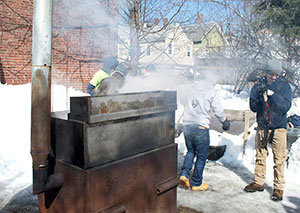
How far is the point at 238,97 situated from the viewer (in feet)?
50.7

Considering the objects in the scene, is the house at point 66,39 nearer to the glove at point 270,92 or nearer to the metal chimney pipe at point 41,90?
the metal chimney pipe at point 41,90

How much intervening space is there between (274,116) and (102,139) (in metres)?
2.81

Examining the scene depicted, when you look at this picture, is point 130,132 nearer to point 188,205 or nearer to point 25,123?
point 188,205

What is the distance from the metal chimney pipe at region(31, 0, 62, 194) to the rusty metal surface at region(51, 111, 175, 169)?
170mm

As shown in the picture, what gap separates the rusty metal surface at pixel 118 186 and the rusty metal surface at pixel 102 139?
Result: 63mm

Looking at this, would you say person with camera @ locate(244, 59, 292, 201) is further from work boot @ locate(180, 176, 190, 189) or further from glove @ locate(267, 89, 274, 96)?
work boot @ locate(180, 176, 190, 189)

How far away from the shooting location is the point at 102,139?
7.17 ft

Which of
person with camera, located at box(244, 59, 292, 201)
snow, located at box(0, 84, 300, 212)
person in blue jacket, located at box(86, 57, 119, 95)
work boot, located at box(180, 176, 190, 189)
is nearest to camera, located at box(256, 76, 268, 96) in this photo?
person with camera, located at box(244, 59, 292, 201)

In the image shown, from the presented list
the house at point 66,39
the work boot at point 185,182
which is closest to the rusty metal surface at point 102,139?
the work boot at point 185,182

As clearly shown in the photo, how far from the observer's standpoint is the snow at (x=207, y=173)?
3725 millimetres

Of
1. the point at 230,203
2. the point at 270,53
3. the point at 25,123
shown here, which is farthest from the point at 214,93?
the point at 270,53

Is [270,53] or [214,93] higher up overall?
[270,53]

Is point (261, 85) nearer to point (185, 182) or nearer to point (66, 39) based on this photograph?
point (185, 182)

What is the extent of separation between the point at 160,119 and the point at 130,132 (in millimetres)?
456
